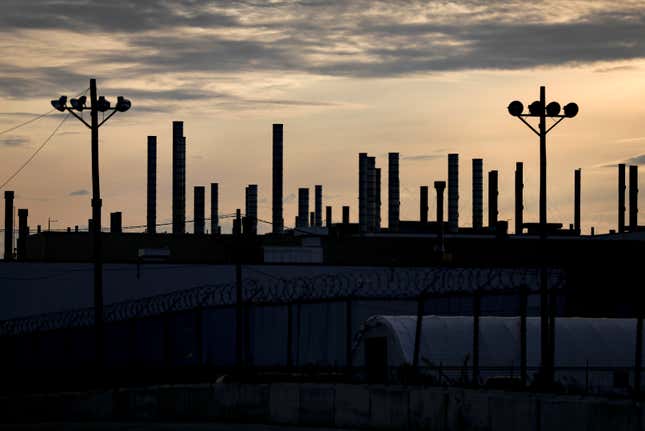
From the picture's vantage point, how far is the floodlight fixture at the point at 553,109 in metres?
36.6

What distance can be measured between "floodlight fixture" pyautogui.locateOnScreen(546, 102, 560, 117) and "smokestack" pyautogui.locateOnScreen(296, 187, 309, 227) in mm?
74947

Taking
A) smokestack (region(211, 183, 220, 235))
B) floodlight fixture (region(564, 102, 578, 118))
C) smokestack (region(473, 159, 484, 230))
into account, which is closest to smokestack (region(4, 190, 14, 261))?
smokestack (region(211, 183, 220, 235))

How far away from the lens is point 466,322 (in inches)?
1631

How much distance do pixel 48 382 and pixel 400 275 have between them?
883 inches

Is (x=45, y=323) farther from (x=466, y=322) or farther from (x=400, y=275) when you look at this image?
(x=466, y=322)

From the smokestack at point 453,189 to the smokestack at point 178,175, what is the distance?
2215cm

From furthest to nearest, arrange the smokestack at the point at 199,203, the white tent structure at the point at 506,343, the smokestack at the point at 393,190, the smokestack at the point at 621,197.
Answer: the smokestack at the point at 621,197
the smokestack at the point at 199,203
the smokestack at the point at 393,190
the white tent structure at the point at 506,343

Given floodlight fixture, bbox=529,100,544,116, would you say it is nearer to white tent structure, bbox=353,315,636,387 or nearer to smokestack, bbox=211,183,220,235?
white tent structure, bbox=353,315,636,387

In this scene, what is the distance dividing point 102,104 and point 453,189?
59.6 metres

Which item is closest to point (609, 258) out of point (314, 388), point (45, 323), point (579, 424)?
point (45, 323)

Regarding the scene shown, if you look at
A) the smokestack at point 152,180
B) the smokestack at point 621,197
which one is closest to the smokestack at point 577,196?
the smokestack at point 621,197

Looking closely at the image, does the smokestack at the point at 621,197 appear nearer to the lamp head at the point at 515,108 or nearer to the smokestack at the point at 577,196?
the smokestack at the point at 577,196

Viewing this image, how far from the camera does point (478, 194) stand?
104562 millimetres

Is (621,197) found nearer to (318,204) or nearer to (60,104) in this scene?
(318,204)
